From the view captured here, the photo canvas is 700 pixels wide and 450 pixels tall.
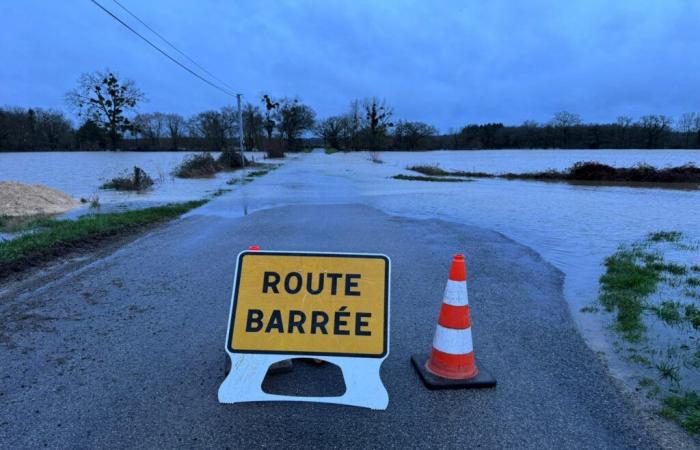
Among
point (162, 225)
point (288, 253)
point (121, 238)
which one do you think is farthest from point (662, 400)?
point (162, 225)

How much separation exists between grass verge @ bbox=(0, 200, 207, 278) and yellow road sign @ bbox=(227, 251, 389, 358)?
464cm

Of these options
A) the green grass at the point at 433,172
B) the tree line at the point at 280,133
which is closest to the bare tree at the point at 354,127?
the tree line at the point at 280,133

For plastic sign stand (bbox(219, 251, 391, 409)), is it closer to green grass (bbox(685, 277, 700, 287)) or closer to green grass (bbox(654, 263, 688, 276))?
green grass (bbox(685, 277, 700, 287))

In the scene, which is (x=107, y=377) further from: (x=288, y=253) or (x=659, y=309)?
(x=659, y=309)

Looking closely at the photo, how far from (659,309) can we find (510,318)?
69.8 inches

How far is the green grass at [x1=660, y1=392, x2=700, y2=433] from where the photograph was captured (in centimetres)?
277

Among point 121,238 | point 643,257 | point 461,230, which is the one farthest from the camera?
point 461,230

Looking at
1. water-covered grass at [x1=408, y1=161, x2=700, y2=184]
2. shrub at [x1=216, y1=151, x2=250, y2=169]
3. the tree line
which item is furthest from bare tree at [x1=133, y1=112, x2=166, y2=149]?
water-covered grass at [x1=408, y1=161, x2=700, y2=184]

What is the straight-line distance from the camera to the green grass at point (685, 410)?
2773mm

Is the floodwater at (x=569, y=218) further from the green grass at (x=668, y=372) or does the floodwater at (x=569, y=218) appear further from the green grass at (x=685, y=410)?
the green grass at (x=685, y=410)

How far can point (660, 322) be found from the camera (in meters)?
4.57

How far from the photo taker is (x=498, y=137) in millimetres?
93750

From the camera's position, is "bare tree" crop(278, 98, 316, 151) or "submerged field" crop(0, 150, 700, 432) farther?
"bare tree" crop(278, 98, 316, 151)

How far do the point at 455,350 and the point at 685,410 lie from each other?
1.55 metres
